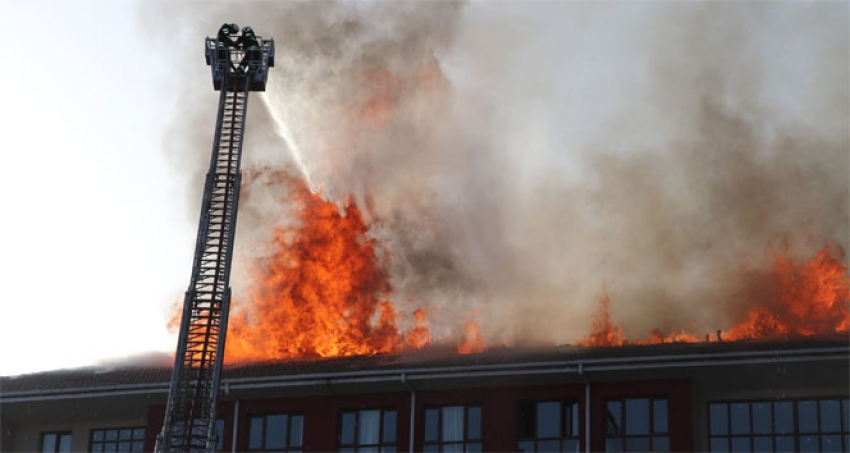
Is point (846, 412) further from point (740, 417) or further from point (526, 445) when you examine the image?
point (526, 445)

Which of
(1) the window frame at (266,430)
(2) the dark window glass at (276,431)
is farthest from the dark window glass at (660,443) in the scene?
(2) the dark window glass at (276,431)

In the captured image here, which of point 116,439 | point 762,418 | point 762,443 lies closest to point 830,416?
point 762,418

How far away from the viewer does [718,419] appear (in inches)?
1428

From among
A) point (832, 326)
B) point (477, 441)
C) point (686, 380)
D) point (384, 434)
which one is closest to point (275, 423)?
point (384, 434)

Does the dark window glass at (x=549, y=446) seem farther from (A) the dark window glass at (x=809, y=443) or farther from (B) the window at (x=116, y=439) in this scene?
(B) the window at (x=116, y=439)

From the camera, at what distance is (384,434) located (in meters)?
38.5

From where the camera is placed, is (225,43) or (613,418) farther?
(225,43)

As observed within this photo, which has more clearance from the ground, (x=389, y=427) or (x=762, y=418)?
(x=389, y=427)

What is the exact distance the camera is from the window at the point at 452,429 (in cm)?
3778

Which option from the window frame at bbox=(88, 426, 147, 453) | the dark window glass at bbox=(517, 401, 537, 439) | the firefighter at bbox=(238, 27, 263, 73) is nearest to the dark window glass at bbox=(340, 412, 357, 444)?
the dark window glass at bbox=(517, 401, 537, 439)

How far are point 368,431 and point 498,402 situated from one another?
3727 mm

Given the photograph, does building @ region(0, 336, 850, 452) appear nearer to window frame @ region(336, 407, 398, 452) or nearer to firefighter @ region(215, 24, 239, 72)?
window frame @ region(336, 407, 398, 452)

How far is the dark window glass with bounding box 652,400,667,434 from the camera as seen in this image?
36.2 m

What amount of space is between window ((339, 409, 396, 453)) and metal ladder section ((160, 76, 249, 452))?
13.2 feet
